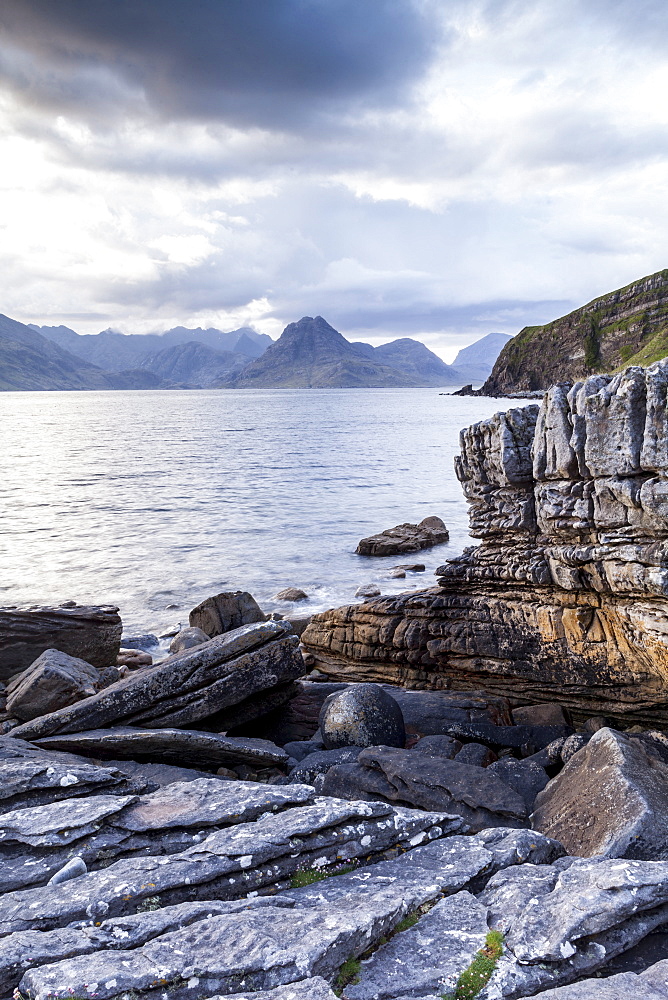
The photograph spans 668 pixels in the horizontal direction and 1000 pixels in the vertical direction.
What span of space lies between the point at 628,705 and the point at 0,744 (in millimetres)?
12749

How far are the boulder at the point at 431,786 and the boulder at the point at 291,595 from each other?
59.0ft

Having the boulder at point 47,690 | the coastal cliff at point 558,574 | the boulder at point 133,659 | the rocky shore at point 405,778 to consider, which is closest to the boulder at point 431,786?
the rocky shore at point 405,778

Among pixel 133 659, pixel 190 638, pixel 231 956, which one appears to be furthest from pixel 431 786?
pixel 133 659

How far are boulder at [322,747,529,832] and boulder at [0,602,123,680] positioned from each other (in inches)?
490

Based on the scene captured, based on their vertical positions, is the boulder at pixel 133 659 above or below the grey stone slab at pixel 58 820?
below

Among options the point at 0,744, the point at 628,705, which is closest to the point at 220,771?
the point at 0,744

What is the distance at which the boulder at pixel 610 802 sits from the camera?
27.2ft

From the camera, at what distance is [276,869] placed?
7453mm

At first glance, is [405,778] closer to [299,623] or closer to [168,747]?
[168,747]

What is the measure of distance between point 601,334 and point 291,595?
503 feet

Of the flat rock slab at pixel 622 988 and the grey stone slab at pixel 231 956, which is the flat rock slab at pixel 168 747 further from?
the flat rock slab at pixel 622 988

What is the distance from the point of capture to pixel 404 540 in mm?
38000

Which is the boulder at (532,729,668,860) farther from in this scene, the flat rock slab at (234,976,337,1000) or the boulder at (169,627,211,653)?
the boulder at (169,627,211,653)

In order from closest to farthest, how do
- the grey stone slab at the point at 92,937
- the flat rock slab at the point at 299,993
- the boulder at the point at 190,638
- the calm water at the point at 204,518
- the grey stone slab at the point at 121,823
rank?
the flat rock slab at the point at 299,993 → the grey stone slab at the point at 92,937 → the grey stone slab at the point at 121,823 → the boulder at the point at 190,638 → the calm water at the point at 204,518
